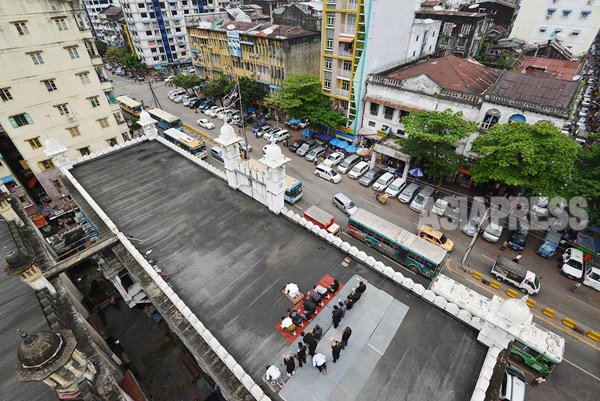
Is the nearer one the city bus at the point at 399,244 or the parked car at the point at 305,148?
the city bus at the point at 399,244

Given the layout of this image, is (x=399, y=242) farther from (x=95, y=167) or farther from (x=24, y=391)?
(x=95, y=167)

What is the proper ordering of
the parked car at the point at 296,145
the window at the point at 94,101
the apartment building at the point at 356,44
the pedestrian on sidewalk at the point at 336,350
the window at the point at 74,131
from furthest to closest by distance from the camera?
the parked car at the point at 296,145, the apartment building at the point at 356,44, the window at the point at 94,101, the window at the point at 74,131, the pedestrian on sidewalk at the point at 336,350

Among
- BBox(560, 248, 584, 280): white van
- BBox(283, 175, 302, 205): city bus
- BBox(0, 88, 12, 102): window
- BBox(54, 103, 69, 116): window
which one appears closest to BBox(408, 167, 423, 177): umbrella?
BBox(283, 175, 302, 205): city bus

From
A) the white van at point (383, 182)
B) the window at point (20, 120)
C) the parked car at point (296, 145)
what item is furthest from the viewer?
the parked car at point (296, 145)

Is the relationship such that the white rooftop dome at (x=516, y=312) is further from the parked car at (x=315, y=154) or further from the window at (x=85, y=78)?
the window at (x=85, y=78)

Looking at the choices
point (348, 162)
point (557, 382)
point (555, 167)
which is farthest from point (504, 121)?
point (557, 382)

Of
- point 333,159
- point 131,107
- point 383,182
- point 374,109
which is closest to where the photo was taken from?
point 383,182

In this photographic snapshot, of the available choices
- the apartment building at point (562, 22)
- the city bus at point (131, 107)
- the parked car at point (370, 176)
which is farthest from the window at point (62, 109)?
the apartment building at point (562, 22)

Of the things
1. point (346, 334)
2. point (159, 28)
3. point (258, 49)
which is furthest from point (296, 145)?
point (159, 28)

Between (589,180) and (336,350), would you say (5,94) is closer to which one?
(336,350)
